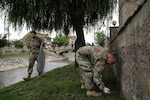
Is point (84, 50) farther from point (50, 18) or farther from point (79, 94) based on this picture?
point (50, 18)

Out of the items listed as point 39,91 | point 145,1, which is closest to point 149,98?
point 145,1

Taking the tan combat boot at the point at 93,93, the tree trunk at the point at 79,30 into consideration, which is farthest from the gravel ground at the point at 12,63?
the tan combat boot at the point at 93,93

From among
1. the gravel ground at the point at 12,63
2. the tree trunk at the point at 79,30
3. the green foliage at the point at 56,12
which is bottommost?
the gravel ground at the point at 12,63

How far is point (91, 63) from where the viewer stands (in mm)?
5523

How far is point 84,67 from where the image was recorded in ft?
18.2

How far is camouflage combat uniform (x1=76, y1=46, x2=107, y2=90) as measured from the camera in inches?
199

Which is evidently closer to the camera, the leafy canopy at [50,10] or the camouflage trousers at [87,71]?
the camouflage trousers at [87,71]

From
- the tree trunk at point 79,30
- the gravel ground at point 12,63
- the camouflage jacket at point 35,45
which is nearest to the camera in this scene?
the camouflage jacket at point 35,45

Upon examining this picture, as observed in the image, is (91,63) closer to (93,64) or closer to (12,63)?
(93,64)

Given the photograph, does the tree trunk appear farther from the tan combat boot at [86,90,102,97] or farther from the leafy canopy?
the tan combat boot at [86,90,102,97]

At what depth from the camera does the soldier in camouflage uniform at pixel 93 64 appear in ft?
16.6

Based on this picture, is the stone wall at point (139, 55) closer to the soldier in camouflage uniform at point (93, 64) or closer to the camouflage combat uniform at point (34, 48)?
the soldier in camouflage uniform at point (93, 64)

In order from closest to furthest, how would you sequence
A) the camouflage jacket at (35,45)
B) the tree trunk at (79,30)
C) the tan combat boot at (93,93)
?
the tan combat boot at (93,93) < the camouflage jacket at (35,45) < the tree trunk at (79,30)

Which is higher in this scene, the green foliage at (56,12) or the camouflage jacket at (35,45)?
the green foliage at (56,12)
